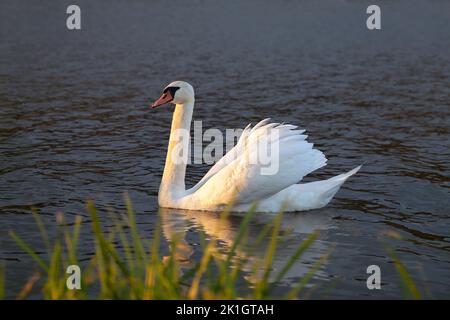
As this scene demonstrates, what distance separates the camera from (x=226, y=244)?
920 centimetres

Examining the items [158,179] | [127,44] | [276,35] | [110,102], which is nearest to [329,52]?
[276,35]

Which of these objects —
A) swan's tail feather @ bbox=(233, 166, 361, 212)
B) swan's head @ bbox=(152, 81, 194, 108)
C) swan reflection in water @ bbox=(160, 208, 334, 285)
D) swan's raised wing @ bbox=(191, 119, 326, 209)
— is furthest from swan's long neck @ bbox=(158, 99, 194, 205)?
swan's tail feather @ bbox=(233, 166, 361, 212)

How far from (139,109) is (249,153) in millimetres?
8601

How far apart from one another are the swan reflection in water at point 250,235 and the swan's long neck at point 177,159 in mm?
231

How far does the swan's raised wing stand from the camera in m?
9.93

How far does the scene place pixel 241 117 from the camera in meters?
17.4

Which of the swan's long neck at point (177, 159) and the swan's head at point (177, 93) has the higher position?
the swan's head at point (177, 93)

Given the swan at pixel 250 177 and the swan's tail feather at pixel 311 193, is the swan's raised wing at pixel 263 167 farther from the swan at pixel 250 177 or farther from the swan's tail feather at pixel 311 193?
the swan's tail feather at pixel 311 193

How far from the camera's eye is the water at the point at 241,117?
941 cm

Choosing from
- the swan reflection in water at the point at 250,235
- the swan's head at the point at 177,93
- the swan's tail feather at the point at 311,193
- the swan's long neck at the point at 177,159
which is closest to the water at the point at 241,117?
the swan reflection in water at the point at 250,235

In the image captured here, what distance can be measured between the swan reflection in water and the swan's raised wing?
340mm

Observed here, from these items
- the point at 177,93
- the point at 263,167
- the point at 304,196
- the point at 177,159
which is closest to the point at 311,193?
the point at 304,196
